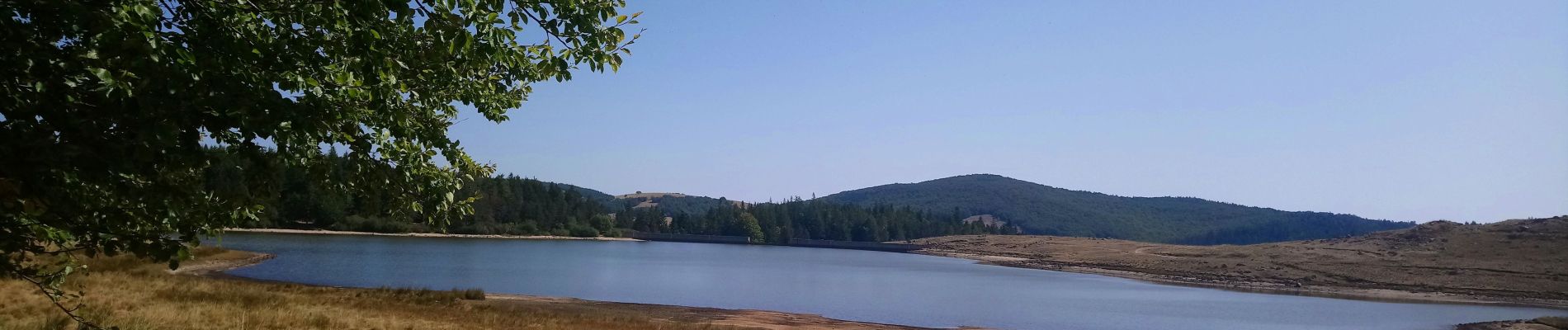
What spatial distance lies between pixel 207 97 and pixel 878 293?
2360 inches

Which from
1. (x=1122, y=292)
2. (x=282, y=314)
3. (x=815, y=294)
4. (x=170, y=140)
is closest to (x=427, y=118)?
(x=170, y=140)

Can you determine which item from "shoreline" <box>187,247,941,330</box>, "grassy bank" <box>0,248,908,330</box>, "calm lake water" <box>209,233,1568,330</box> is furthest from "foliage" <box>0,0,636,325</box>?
"calm lake water" <box>209,233,1568,330</box>

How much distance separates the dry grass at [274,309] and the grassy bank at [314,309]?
0.04m

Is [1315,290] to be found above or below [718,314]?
above

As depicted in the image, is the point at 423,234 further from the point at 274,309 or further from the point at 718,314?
the point at 274,309

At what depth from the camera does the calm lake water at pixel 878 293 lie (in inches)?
1996

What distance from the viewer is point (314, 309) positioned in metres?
24.3

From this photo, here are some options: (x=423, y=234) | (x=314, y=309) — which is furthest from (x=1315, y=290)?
(x=423, y=234)

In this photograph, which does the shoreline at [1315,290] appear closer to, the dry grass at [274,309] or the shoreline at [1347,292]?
the shoreline at [1347,292]

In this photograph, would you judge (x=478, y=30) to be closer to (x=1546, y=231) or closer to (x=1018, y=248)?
(x=1546, y=231)

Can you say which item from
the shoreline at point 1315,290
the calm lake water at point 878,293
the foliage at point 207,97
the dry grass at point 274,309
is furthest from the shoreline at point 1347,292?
the foliage at point 207,97

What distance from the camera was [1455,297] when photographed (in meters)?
78.2

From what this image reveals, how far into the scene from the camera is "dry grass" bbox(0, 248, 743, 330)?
19.4 m

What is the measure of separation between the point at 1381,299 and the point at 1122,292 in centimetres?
2133
